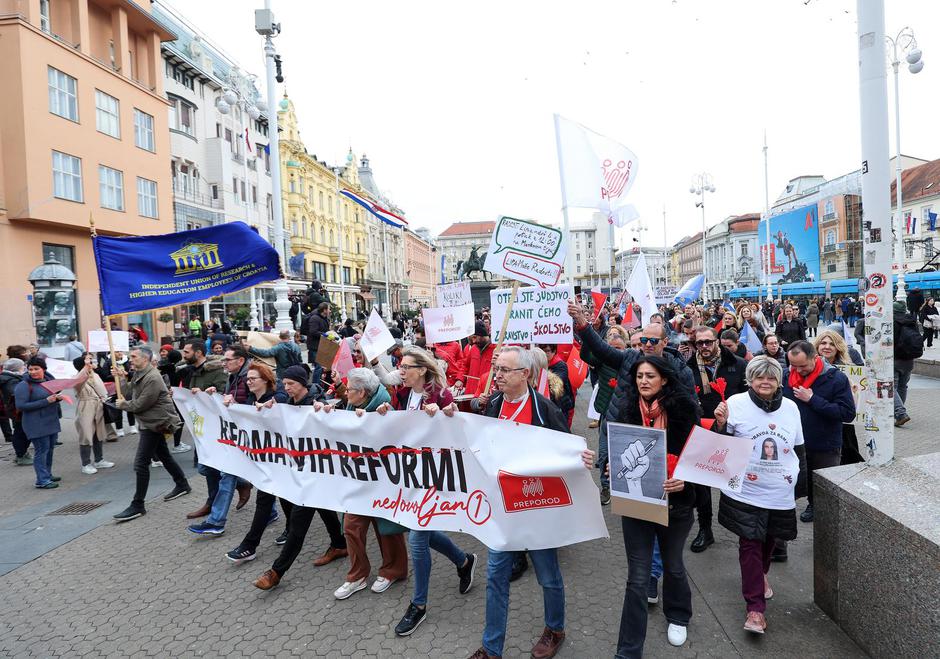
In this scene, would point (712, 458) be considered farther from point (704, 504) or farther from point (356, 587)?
point (356, 587)

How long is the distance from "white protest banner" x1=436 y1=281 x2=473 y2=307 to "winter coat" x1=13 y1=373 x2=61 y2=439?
602 centimetres

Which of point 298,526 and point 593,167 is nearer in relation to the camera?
point 298,526

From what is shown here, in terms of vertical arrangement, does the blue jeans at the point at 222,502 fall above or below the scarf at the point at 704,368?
below

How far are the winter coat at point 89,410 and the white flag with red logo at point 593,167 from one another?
7.60 metres

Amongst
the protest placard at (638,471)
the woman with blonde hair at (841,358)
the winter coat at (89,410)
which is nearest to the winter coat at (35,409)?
the winter coat at (89,410)

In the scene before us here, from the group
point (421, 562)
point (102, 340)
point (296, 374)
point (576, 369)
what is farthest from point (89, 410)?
point (576, 369)

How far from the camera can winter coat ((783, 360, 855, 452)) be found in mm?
4277

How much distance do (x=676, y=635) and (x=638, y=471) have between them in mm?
1148

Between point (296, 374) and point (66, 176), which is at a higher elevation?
point (66, 176)

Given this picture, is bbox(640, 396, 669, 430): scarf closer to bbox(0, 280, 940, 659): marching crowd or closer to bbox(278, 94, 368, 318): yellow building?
bbox(0, 280, 940, 659): marching crowd

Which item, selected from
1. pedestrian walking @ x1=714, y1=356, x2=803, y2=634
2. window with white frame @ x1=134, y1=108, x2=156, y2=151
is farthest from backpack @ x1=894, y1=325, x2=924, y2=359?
window with white frame @ x1=134, y1=108, x2=156, y2=151

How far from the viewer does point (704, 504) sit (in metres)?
4.59

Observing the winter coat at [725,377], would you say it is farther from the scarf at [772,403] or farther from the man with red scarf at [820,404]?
the scarf at [772,403]

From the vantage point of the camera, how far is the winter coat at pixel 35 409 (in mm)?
7020
